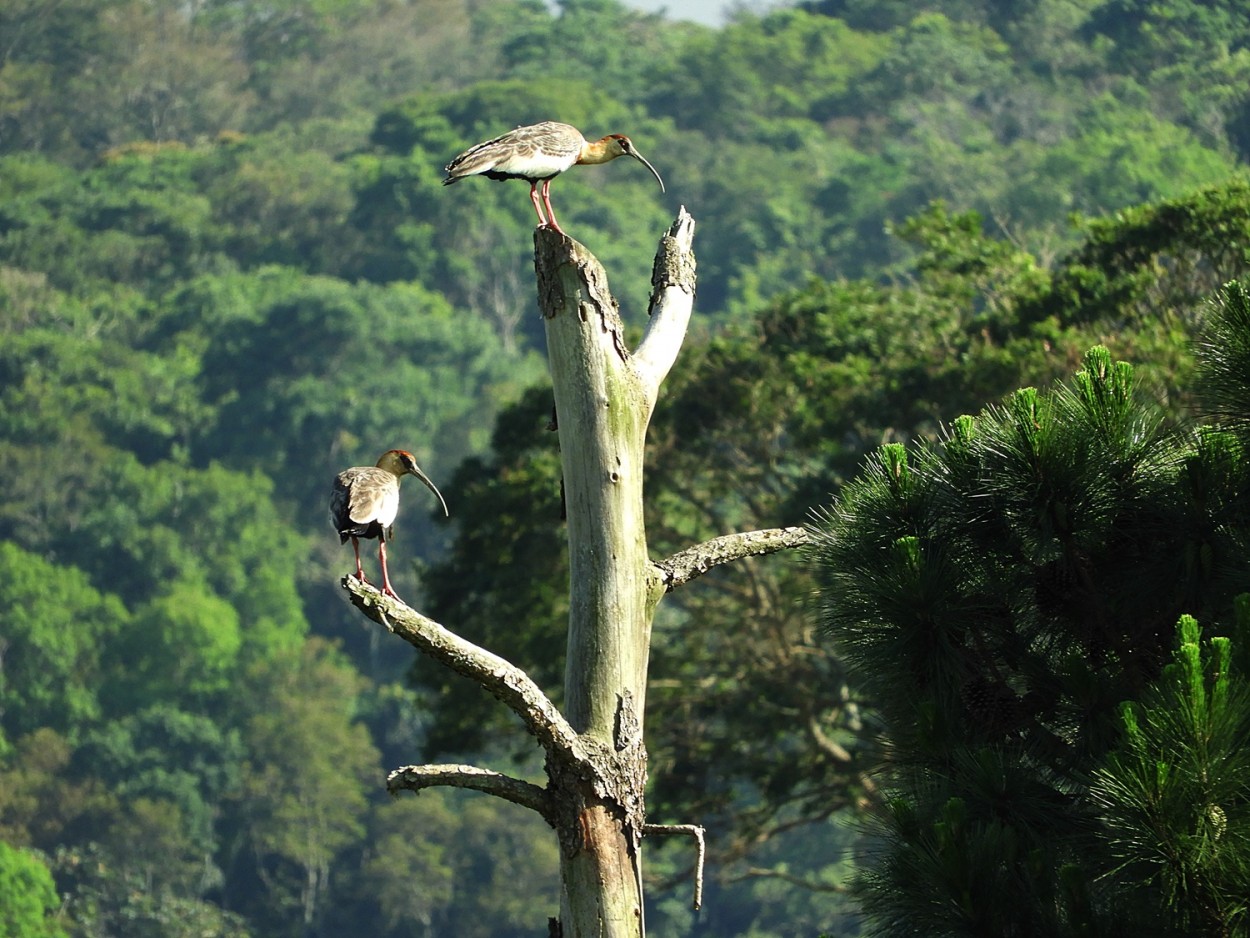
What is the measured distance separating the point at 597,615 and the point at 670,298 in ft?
3.99

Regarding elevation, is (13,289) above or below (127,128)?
below

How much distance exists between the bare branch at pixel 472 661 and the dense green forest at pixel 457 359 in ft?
4.87

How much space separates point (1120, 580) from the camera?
686cm

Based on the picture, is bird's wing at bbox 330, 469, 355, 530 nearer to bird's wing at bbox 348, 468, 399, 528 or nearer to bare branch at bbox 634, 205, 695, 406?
bird's wing at bbox 348, 468, 399, 528

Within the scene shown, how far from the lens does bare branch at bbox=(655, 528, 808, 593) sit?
673 cm

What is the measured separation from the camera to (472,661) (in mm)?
6035

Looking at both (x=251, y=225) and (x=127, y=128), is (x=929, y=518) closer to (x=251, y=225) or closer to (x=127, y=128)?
(x=251, y=225)

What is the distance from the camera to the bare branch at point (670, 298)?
6.83m

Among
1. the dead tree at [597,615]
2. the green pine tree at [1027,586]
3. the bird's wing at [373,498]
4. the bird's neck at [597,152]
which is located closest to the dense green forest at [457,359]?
the green pine tree at [1027,586]

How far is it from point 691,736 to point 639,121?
67.8 m

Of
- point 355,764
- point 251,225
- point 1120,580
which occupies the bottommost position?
point 1120,580

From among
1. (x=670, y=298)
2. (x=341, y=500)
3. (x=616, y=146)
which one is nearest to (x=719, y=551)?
(x=670, y=298)

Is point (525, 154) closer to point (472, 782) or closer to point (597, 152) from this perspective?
point (597, 152)

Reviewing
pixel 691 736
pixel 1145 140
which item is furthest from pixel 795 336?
pixel 1145 140
